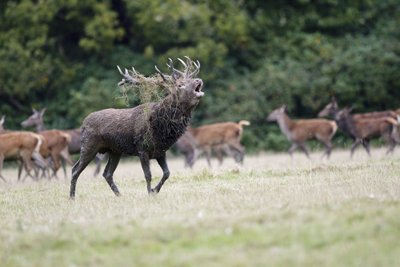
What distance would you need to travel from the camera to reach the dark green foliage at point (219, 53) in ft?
90.9

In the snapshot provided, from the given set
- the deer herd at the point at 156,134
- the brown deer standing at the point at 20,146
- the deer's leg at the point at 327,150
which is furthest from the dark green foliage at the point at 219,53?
the brown deer standing at the point at 20,146

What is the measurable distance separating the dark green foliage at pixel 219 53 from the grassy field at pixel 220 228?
15.9 meters

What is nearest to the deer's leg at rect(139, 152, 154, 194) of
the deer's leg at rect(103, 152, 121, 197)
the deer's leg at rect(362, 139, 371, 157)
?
the deer's leg at rect(103, 152, 121, 197)

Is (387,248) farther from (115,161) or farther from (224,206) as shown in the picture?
(115,161)

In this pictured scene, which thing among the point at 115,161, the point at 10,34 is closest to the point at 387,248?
the point at 115,161

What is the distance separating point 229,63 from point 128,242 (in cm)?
2172

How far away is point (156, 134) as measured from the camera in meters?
12.2

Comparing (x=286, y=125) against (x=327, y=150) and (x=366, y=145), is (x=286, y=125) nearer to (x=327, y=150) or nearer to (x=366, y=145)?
(x=327, y=150)

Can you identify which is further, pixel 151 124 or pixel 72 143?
pixel 72 143

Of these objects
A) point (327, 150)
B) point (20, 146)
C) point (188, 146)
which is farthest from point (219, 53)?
point (20, 146)

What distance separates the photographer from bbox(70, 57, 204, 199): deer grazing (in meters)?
12.0

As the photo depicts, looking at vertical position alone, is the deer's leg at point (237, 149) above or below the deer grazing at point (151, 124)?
below

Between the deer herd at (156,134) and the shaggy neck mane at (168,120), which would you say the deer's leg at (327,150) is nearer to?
the deer herd at (156,134)

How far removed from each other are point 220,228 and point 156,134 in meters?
3.85
